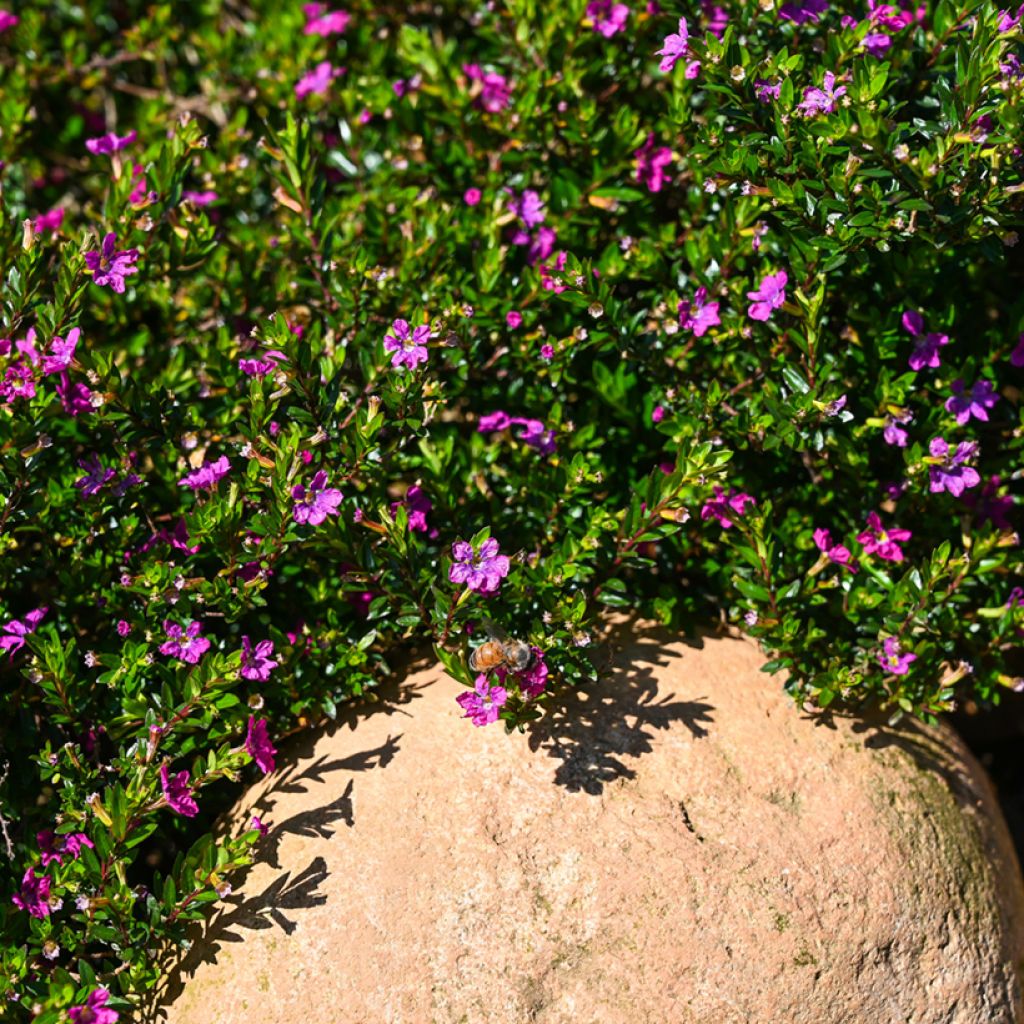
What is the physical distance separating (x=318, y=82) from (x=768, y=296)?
1.90 m

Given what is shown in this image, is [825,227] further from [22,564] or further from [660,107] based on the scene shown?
[22,564]

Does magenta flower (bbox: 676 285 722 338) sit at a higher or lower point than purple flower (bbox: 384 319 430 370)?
higher

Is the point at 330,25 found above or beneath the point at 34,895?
→ above

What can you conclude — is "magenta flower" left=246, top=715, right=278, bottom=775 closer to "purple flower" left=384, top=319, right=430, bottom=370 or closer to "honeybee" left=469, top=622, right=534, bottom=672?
"honeybee" left=469, top=622, right=534, bottom=672

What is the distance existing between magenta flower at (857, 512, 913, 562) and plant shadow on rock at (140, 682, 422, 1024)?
131 centimetres

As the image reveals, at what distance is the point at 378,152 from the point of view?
3807mm

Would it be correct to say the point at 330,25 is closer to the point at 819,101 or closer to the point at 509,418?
the point at 509,418

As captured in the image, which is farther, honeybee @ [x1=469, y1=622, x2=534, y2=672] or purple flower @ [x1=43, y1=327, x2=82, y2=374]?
purple flower @ [x1=43, y1=327, x2=82, y2=374]

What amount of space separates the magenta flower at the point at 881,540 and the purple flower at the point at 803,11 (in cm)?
138

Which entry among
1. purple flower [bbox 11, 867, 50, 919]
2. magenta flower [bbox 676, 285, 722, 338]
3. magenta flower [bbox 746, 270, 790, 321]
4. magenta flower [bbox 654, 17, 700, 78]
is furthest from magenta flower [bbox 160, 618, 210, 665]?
magenta flower [bbox 654, 17, 700, 78]

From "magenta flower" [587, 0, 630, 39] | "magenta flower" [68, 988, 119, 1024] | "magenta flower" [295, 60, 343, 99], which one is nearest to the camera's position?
"magenta flower" [68, 988, 119, 1024]

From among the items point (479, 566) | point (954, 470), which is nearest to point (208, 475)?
point (479, 566)

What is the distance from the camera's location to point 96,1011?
2.42 m

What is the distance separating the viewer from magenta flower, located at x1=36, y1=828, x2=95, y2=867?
8.70 feet
